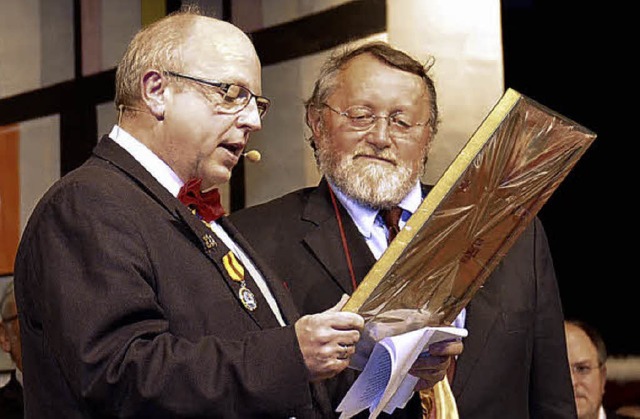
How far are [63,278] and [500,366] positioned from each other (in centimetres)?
124

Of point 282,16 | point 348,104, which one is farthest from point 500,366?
point 282,16

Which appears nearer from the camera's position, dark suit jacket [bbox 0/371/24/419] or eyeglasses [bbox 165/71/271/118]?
eyeglasses [bbox 165/71/271/118]

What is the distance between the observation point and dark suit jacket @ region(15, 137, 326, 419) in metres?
1.88

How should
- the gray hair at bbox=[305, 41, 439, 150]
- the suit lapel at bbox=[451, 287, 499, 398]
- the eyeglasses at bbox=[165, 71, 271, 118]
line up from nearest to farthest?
1. the eyeglasses at bbox=[165, 71, 271, 118]
2. the suit lapel at bbox=[451, 287, 499, 398]
3. the gray hair at bbox=[305, 41, 439, 150]

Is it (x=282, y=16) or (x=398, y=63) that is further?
(x=282, y=16)

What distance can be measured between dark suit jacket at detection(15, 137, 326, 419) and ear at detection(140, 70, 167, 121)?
133mm

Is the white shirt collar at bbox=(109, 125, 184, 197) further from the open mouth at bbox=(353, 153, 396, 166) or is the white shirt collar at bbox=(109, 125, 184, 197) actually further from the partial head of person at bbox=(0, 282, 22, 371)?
the partial head of person at bbox=(0, 282, 22, 371)

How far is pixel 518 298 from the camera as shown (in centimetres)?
288

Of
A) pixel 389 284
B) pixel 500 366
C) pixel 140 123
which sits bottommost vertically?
pixel 500 366

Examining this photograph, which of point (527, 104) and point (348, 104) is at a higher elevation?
point (527, 104)

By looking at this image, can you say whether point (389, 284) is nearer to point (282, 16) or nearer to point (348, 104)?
point (348, 104)

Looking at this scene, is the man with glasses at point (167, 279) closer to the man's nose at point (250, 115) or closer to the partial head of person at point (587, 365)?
the man's nose at point (250, 115)

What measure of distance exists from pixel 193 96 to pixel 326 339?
56cm

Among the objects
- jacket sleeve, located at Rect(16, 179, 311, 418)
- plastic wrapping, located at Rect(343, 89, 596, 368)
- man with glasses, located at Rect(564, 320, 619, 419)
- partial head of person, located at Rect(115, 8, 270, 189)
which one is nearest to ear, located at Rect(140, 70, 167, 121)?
partial head of person, located at Rect(115, 8, 270, 189)
